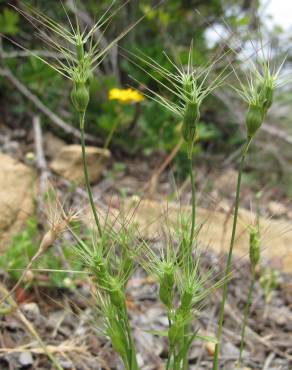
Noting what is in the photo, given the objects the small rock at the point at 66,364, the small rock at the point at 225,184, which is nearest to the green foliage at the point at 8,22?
the small rock at the point at 225,184

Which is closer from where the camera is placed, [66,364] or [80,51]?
[80,51]

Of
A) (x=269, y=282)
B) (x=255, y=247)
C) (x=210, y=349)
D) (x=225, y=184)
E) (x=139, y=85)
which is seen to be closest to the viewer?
(x=255, y=247)

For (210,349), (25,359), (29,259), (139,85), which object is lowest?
(25,359)

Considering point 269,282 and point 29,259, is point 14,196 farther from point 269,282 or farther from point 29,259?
point 269,282

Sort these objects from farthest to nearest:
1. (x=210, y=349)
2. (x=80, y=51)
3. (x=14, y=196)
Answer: (x=14, y=196), (x=210, y=349), (x=80, y=51)

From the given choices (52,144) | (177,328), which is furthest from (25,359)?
A: (52,144)

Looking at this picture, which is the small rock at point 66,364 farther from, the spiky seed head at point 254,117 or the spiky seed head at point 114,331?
the spiky seed head at point 254,117

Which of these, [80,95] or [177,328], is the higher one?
[80,95]

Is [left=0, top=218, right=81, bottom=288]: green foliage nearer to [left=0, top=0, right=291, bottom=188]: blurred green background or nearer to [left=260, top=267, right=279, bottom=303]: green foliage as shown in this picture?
[left=260, top=267, right=279, bottom=303]: green foliage
